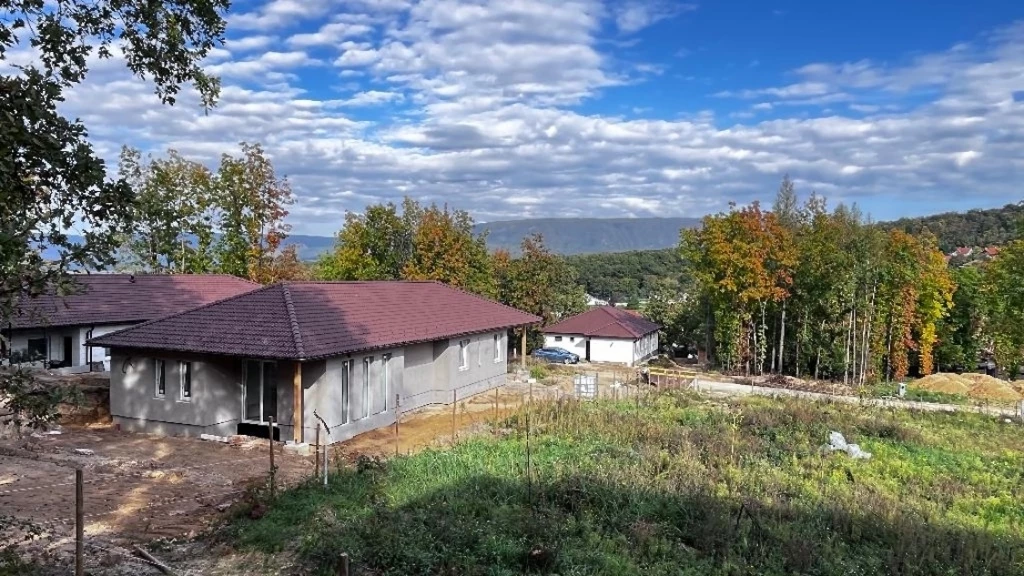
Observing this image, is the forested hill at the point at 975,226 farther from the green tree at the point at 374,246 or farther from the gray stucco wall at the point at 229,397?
the gray stucco wall at the point at 229,397

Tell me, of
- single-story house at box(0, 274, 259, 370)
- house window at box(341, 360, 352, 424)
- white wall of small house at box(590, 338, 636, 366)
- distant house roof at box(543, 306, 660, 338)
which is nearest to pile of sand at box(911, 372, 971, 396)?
white wall of small house at box(590, 338, 636, 366)

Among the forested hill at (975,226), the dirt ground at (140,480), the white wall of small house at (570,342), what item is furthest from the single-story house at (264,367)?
the forested hill at (975,226)

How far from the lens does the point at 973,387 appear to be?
3209cm

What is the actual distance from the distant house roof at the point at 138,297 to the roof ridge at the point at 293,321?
21.2 feet

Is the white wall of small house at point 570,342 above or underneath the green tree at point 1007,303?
underneath

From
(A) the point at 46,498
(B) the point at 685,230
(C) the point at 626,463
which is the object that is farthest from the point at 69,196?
(B) the point at 685,230

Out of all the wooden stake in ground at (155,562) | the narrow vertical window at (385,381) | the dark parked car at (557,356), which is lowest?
the dark parked car at (557,356)

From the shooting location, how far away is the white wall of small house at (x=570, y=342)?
152 ft

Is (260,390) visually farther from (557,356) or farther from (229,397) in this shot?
(557,356)

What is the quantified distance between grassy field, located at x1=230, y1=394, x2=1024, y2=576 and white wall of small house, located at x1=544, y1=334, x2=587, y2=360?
2971cm

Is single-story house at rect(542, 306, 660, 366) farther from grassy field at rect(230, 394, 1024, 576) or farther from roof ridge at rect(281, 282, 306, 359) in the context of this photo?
roof ridge at rect(281, 282, 306, 359)

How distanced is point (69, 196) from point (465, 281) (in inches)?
1348

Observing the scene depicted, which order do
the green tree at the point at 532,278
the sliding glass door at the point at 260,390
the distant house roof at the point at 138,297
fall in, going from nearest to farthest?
the sliding glass door at the point at 260,390, the distant house roof at the point at 138,297, the green tree at the point at 532,278

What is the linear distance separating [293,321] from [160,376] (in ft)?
12.7
